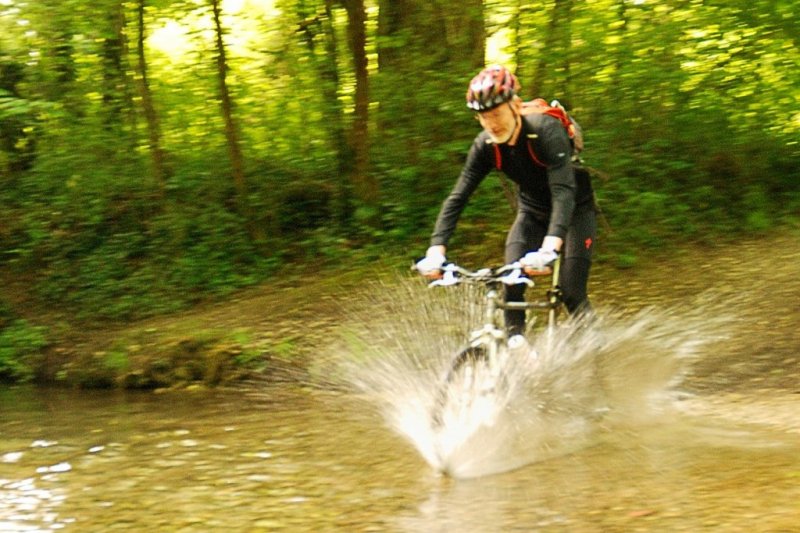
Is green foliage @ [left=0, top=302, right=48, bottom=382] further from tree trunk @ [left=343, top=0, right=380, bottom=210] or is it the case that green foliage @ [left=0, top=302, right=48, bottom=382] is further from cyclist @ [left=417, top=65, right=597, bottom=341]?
cyclist @ [left=417, top=65, right=597, bottom=341]

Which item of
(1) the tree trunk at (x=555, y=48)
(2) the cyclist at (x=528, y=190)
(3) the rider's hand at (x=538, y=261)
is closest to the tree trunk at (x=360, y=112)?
(1) the tree trunk at (x=555, y=48)

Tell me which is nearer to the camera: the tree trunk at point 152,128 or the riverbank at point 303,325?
the riverbank at point 303,325

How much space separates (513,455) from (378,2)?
8.28 m

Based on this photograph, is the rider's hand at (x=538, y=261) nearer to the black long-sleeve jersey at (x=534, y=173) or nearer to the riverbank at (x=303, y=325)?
the black long-sleeve jersey at (x=534, y=173)

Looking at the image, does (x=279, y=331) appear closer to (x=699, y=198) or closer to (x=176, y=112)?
(x=176, y=112)

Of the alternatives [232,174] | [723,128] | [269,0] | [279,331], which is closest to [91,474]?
[279,331]

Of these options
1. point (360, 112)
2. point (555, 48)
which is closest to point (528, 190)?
point (555, 48)

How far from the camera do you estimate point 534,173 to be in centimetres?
587

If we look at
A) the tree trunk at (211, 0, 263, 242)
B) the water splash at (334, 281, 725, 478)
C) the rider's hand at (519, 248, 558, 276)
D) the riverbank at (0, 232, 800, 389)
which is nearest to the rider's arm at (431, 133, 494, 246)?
the rider's hand at (519, 248, 558, 276)

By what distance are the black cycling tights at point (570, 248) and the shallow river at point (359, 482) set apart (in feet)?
2.98

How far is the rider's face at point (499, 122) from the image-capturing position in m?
5.38

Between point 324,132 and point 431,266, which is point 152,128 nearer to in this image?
point 324,132

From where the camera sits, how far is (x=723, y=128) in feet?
41.4

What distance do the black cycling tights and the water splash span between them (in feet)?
0.62
